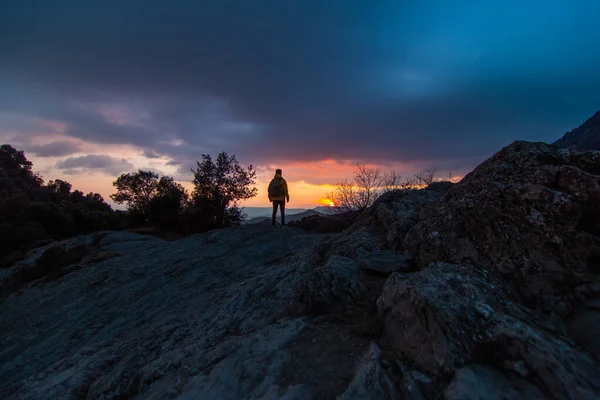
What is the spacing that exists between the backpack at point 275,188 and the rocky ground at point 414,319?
10077 millimetres

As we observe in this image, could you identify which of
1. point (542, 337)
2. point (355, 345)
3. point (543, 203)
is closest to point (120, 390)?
point (355, 345)

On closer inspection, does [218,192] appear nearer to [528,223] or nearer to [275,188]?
[275,188]

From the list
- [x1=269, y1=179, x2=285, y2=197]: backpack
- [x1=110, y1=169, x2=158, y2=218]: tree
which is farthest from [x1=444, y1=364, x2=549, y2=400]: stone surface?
[x1=110, y1=169, x2=158, y2=218]: tree

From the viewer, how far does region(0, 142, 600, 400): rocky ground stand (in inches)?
107

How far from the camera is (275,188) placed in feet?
56.7

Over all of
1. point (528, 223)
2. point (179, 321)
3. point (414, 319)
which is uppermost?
point (528, 223)

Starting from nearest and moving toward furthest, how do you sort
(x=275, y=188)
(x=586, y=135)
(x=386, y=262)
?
(x=386, y=262) → (x=275, y=188) → (x=586, y=135)

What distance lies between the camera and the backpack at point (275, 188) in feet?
56.7

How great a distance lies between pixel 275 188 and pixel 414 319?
14.4 meters

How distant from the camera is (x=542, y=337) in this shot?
2.72 meters

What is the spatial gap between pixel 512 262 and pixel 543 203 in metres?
0.89

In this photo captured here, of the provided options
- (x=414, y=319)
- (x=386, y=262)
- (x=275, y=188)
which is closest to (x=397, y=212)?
(x=386, y=262)

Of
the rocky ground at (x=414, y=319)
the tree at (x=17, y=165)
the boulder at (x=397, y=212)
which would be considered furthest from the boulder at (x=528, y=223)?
the tree at (x=17, y=165)

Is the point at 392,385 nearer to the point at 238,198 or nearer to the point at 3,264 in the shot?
the point at 238,198
